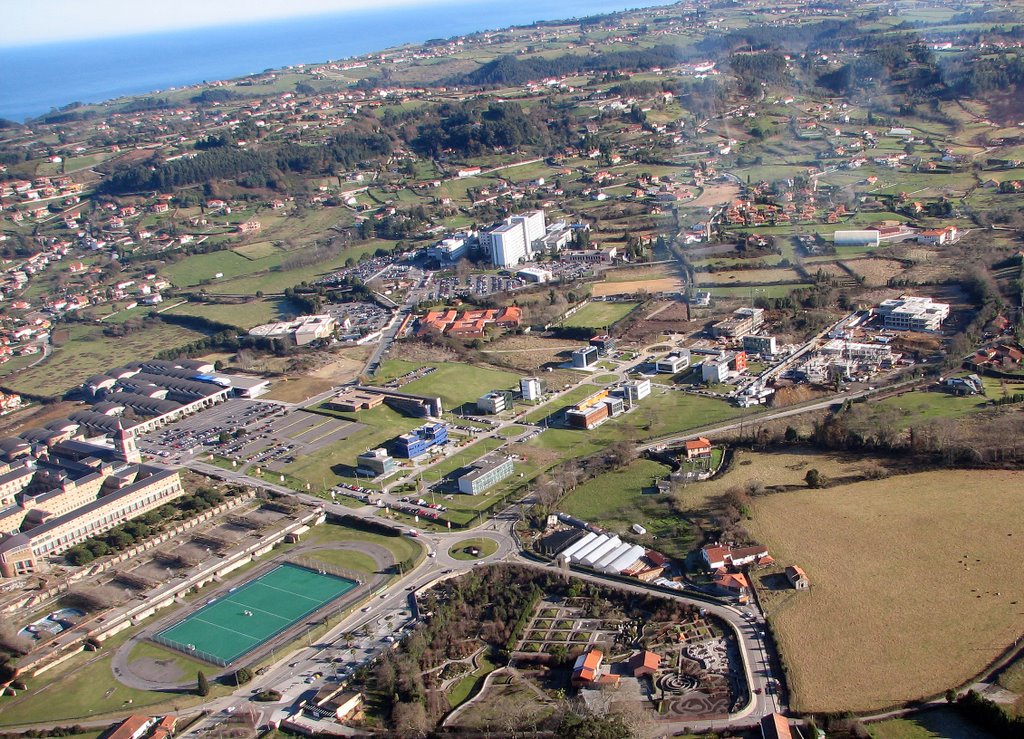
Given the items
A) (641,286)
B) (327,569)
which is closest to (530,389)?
(327,569)

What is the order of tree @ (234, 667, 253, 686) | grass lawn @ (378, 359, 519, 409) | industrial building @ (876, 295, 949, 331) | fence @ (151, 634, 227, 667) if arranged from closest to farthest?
1. tree @ (234, 667, 253, 686)
2. fence @ (151, 634, 227, 667)
3. grass lawn @ (378, 359, 519, 409)
4. industrial building @ (876, 295, 949, 331)

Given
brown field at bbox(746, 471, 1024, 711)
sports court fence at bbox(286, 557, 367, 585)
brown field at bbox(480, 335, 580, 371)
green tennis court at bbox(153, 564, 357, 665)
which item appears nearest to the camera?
brown field at bbox(746, 471, 1024, 711)

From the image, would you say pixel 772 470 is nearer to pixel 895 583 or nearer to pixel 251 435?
pixel 895 583

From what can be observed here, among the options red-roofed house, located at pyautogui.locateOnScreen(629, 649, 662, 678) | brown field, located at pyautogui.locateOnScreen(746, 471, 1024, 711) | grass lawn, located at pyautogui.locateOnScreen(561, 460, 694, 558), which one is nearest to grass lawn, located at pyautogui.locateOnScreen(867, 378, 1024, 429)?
brown field, located at pyautogui.locateOnScreen(746, 471, 1024, 711)

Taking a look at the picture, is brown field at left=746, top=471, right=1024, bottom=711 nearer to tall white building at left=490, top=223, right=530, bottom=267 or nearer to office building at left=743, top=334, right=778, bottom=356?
office building at left=743, top=334, right=778, bottom=356

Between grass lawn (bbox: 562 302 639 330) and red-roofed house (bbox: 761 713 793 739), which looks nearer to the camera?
red-roofed house (bbox: 761 713 793 739)

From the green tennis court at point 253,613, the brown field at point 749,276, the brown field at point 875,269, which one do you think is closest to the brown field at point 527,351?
the brown field at point 749,276

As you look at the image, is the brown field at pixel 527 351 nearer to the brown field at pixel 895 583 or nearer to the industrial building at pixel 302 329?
the industrial building at pixel 302 329
